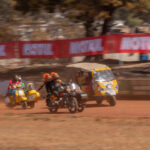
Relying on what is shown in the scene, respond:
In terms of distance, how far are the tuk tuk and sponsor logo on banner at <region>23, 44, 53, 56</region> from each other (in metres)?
7.13

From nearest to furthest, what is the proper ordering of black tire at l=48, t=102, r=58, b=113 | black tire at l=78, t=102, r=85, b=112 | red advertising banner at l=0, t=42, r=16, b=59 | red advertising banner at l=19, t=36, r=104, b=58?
black tire at l=78, t=102, r=85, b=112 < black tire at l=48, t=102, r=58, b=113 < red advertising banner at l=19, t=36, r=104, b=58 < red advertising banner at l=0, t=42, r=16, b=59

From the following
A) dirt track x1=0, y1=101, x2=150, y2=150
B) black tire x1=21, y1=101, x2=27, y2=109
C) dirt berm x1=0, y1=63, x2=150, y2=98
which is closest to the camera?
dirt track x1=0, y1=101, x2=150, y2=150

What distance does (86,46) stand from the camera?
2223 centimetres

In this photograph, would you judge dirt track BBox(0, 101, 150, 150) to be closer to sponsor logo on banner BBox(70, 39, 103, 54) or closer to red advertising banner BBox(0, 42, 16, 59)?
sponsor logo on banner BBox(70, 39, 103, 54)

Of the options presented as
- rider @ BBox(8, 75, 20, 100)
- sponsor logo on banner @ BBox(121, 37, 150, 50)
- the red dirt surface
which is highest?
sponsor logo on banner @ BBox(121, 37, 150, 50)

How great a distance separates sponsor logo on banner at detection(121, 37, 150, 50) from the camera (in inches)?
822

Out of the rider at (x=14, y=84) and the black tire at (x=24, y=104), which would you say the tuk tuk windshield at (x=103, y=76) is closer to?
the black tire at (x=24, y=104)

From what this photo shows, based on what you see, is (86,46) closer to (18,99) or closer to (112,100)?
(112,100)

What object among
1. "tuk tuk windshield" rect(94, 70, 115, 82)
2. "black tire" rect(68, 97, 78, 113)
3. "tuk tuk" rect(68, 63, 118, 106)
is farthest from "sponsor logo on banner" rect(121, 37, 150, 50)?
"black tire" rect(68, 97, 78, 113)

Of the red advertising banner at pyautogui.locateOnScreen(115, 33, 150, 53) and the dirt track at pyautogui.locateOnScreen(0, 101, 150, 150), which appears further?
the red advertising banner at pyautogui.locateOnScreen(115, 33, 150, 53)

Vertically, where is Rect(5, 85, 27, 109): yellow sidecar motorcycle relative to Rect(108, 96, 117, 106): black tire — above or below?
above

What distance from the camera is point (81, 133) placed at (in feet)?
32.2

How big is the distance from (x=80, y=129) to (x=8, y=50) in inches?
558

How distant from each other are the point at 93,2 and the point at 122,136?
15026mm
